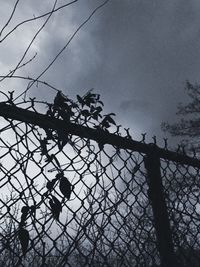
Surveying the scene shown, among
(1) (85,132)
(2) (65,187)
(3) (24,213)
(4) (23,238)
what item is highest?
(1) (85,132)

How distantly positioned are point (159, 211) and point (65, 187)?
731 mm

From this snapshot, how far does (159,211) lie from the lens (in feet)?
6.43

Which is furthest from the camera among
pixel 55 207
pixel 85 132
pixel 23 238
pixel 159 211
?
pixel 159 211

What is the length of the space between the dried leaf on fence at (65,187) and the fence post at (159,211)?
688 mm

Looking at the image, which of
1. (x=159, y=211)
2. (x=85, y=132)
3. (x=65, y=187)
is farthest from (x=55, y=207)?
(x=159, y=211)

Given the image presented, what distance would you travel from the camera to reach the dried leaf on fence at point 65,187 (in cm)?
153

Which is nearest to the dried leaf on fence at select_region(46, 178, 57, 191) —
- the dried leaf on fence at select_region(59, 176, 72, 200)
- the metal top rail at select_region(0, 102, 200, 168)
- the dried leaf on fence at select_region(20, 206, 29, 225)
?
the dried leaf on fence at select_region(59, 176, 72, 200)

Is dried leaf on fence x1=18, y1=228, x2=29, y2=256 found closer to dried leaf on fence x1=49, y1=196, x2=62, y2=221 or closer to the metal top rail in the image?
dried leaf on fence x1=49, y1=196, x2=62, y2=221

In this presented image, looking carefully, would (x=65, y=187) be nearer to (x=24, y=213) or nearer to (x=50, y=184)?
(x=50, y=184)

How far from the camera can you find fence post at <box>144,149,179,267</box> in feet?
6.13

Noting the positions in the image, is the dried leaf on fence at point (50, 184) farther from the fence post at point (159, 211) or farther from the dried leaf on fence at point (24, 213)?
the fence post at point (159, 211)

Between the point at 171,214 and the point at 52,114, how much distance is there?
108cm

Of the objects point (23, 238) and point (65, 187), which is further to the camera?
point (65, 187)

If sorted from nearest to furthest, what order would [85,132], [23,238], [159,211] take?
[23,238], [85,132], [159,211]
